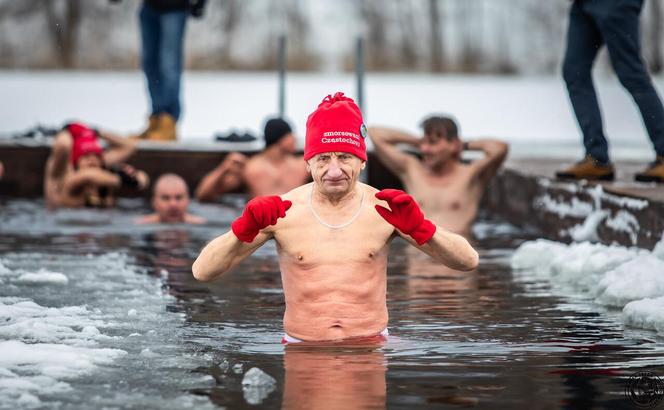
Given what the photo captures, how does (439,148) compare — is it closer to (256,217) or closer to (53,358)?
(256,217)

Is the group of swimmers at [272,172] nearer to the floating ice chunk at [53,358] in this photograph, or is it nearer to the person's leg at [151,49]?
the person's leg at [151,49]

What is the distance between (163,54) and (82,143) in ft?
3.90

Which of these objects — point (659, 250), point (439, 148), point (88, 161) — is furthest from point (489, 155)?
point (88, 161)

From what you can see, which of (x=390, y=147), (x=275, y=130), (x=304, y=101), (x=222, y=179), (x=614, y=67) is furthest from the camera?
(x=304, y=101)

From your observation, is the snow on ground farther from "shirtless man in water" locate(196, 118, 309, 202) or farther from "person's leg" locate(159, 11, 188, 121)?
"shirtless man in water" locate(196, 118, 309, 202)

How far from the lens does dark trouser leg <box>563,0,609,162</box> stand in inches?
337

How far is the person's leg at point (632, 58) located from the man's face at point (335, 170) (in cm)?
342

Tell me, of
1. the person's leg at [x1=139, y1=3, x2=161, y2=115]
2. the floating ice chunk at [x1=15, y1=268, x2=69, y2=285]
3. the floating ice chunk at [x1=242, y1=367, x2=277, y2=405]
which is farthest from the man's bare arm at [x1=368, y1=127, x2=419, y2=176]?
the floating ice chunk at [x1=242, y1=367, x2=277, y2=405]

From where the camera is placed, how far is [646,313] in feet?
18.5

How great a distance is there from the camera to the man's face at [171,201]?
10.7 m

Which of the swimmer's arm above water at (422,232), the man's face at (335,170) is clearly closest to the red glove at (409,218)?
the swimmer's arm above water at (422,232)

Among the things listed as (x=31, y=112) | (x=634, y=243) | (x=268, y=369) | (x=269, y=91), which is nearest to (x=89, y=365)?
(x=268, y=369)

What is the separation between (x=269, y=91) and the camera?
2361 cm

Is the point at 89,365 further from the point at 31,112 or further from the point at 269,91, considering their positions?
the point at 269,91
